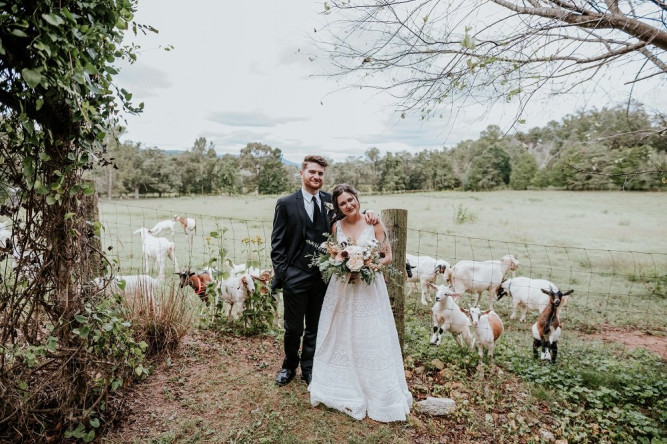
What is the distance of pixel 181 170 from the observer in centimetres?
4738

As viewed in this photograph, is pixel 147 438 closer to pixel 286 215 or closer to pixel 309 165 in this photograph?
pixel 286 215

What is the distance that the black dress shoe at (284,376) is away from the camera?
399 centimetres

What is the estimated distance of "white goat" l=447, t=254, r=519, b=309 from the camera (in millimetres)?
7910

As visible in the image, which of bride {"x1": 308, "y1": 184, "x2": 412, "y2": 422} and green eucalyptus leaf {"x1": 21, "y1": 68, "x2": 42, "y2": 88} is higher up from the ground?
green eucalyptus leaf {"x1": 21, "y1": 68, "x2": 42, "y2": 88}

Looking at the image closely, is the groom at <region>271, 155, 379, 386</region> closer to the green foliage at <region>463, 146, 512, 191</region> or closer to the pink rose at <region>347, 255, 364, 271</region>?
the pink rose at <region>347, 255, 364, 271</region>

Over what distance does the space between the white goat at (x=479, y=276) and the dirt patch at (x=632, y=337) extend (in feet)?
5.86

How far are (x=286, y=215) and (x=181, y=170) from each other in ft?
158

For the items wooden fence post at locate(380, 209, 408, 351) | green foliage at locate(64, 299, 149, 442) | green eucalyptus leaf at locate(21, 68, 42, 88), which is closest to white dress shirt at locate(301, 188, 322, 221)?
wooden fence post at locate(380, 209, 408, 351)

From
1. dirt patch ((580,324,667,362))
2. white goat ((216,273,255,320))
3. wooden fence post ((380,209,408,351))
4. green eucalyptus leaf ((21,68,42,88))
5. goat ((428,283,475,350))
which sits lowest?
dirt patch ((580,324,667,362))

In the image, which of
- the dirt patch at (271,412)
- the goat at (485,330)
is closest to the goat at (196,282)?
the dirt patch at (271,412)

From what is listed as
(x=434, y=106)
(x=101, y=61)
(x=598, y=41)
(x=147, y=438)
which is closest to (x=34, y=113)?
(x=101, y=61)

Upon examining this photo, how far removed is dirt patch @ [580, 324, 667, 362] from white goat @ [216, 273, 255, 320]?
6.03 metres

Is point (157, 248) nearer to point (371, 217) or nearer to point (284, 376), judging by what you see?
point (284, 376)

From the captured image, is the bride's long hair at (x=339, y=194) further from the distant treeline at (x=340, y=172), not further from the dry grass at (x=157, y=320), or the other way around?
the distant treeline at (x=340, y=172)
